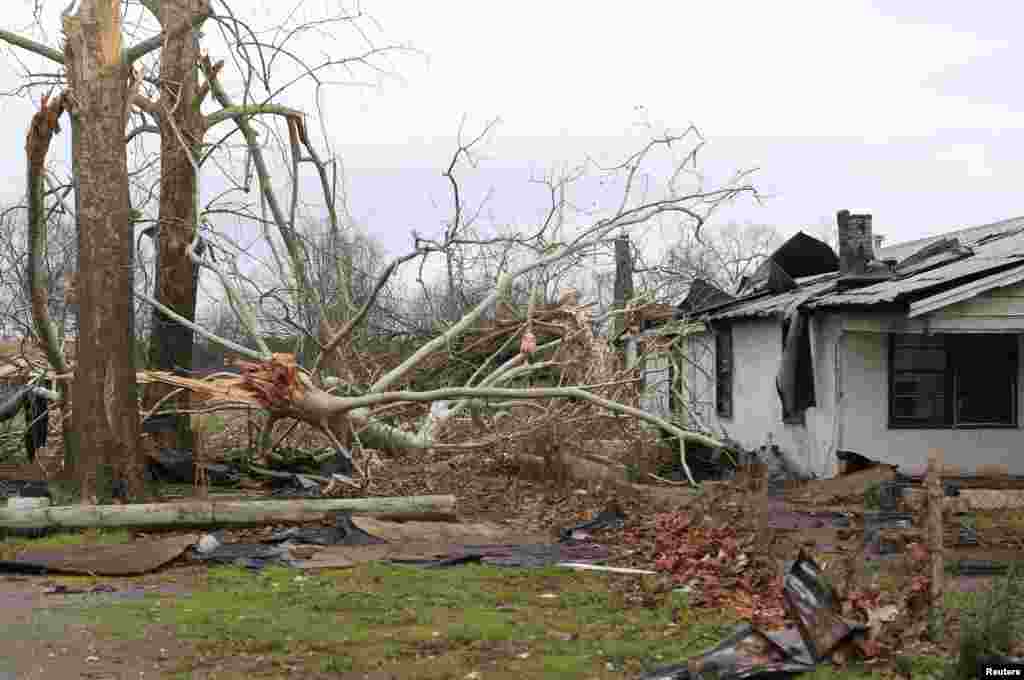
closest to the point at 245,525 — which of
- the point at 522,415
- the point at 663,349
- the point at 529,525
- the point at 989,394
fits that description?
the point at 529,525

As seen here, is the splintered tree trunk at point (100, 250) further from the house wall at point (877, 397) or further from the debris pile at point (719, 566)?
the house wall at point (877, 397)

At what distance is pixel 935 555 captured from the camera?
627 centimetres

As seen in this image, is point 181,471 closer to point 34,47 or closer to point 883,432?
point 34,47

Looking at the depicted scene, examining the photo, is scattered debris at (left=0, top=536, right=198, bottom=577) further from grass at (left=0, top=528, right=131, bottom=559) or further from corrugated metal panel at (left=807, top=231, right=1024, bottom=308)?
corrugated metal panel at (left=807, top=231, right=1024, bottom=308)

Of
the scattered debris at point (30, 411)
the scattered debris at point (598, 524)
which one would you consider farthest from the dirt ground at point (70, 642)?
the scattered debris at point (30, 411)

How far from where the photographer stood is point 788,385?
15844 millimetres

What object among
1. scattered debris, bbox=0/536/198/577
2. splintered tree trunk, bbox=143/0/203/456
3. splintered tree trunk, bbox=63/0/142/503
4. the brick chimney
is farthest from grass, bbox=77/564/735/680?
the brick chimney

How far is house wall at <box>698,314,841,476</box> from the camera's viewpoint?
1546 cm

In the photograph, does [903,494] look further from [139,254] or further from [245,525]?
[139,254]

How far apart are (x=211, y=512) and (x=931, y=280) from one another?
8.85 metres

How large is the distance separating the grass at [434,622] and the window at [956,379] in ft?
25.3

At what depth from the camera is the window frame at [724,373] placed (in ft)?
65.1

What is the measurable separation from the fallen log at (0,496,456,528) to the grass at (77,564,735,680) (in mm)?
1796

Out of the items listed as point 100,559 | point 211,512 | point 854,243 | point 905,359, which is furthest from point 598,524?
point 854,243
